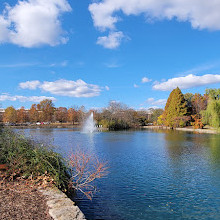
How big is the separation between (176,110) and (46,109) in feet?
129

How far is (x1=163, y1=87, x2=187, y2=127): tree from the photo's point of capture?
4451cm

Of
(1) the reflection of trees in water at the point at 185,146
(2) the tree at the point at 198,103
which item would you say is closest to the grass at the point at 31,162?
(1) the reflection of trees in water at the point at 185,146

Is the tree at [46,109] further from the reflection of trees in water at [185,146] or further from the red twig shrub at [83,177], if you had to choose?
the red twig shrub at [83,177]

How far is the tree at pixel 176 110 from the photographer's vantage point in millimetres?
44513

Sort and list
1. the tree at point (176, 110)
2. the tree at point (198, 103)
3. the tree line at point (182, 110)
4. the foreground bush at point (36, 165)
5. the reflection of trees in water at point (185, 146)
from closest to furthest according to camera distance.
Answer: the foreground bush at point (36, 165) < the reflection of trees in water at point (185, 146) < the tree line at point (182, 110) < the tree at point (176, 110) < the tree at point (198, 103)

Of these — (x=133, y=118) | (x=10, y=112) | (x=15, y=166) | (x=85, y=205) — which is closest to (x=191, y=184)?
(x=85, y=205)

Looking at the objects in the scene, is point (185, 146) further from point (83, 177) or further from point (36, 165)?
point (36, 165)

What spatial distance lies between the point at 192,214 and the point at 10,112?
63.3 meters

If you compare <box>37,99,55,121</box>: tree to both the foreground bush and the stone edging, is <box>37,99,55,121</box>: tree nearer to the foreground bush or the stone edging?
the foreground bush

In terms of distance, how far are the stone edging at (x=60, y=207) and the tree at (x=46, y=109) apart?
62.9m

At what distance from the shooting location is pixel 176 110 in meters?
45.5

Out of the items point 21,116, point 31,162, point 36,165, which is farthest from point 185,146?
point 21,116

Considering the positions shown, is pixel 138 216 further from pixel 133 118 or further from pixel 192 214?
pixel 133 118

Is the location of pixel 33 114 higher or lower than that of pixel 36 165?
higher
